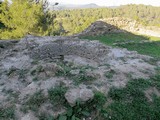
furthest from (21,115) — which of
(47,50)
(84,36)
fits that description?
(84,36)

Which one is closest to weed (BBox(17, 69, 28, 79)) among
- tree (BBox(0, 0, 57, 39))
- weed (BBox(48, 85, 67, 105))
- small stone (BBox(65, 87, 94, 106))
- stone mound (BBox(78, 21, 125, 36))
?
weed (BBox(48, 85, 67, 105))

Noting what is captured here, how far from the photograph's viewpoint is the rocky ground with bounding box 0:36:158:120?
5.26 meters

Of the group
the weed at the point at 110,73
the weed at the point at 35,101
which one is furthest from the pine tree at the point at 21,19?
the weed at the point at 35,101

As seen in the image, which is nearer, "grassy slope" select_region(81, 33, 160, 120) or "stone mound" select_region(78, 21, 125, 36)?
A: "grassy slope" select_region(81, 33, 160, 120)

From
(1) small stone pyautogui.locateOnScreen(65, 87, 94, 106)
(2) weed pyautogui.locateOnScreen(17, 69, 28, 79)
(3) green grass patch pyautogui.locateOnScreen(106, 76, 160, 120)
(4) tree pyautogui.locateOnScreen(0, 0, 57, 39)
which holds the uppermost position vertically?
(1) small stone pyautogui.locateOnScreen(65, 87, 94, 106)

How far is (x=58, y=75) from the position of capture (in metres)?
6.13

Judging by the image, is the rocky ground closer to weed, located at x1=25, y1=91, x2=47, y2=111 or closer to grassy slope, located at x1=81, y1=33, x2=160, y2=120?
weed, located at x1=25, y1=91, x2=47, y2=111

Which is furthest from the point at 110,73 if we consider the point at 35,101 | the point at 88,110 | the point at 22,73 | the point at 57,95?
the point at 22,73

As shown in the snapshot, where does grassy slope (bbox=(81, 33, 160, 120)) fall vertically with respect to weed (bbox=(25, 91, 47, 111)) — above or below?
below

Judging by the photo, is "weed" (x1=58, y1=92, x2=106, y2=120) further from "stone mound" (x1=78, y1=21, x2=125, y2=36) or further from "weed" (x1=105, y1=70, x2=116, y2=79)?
"stone mound" (x1=78, y1=21, x2=125, y2=36)

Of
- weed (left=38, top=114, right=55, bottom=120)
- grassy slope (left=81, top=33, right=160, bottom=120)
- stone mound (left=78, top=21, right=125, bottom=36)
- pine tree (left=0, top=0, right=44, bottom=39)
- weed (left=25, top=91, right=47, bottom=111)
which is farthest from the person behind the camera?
pine tree (left=0, top=0, right=44, bottom=39)

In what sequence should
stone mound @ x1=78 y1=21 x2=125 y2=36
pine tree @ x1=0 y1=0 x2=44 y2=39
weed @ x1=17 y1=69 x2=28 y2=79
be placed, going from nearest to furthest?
weed @ x1=17 y1=69 x2=28 y2=79, stone mound @ x1=78 y1=21 x2=125 y2=36, pine tree @ x1=0 y1=0 x2=44 y2=39

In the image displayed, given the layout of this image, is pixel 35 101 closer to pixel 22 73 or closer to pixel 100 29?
pixel 22 73

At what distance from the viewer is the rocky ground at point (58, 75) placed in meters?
5.26
